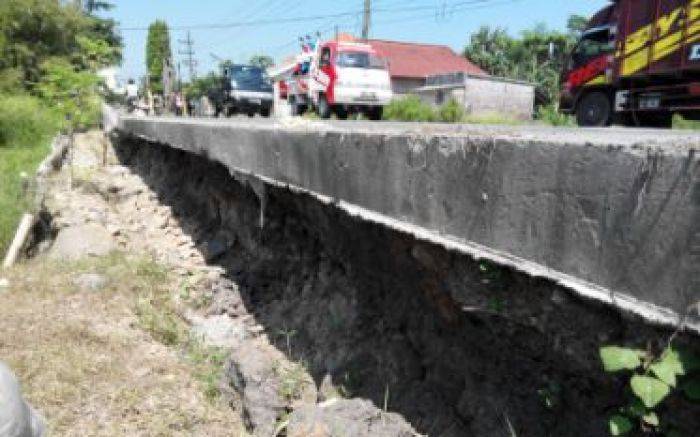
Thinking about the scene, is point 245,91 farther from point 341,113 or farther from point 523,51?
point 523,51

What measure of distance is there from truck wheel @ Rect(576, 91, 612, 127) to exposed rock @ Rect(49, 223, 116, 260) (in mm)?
9785

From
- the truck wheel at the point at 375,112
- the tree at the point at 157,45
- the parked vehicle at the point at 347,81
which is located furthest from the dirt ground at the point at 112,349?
the tree at the point at 157,45

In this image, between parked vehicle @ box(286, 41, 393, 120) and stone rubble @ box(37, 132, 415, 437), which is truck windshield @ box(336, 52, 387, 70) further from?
stone rubble @ box(37, 132, 415, 437)

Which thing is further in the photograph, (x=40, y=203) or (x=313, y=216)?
(x=40, y=203)

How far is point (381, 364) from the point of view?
301cm

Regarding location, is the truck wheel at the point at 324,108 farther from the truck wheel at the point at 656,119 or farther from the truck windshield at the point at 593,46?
the truck wheel at the point at 656,119

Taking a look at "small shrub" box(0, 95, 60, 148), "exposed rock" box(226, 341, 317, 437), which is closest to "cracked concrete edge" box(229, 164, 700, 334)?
"exposed rock" box(226, 341, 317, 437)

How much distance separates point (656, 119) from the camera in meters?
12.6

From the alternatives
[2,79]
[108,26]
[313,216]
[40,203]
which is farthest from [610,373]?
[108,26]

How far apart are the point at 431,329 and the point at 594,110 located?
483 inches

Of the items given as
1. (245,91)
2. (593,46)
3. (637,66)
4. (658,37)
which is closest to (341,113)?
(245,91)

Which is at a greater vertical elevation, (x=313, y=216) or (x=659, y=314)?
(x=659, y=314)

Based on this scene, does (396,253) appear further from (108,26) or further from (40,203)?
(108,26)

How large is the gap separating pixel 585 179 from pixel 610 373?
55 centimetres
